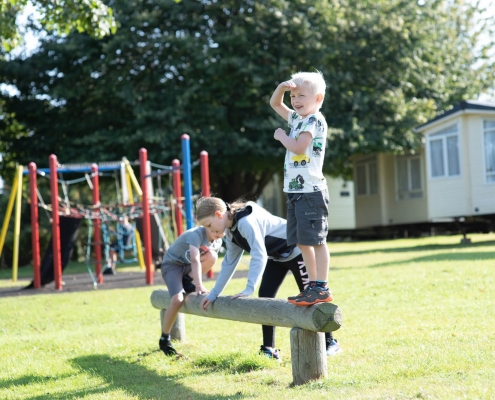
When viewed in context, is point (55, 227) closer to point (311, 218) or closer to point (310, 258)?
point (310, 258)

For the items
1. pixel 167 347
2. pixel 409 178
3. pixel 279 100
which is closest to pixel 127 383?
pixel 167 347

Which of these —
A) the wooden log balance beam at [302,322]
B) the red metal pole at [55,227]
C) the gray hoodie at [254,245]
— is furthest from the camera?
the red metal pole at [55,227]

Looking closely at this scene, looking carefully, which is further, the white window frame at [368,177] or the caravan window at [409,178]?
the white window frame at [368,177]

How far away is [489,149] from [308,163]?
1904 cm

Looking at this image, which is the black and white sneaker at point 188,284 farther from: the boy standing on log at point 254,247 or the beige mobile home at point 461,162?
the beige mobile home at point 461,162

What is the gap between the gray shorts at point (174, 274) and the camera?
7445 millimetres

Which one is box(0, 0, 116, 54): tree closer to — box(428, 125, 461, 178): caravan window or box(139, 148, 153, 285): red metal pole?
box(139, 148, 153, 285): red metal pole

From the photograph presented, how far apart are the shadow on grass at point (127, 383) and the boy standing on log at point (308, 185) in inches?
40.6

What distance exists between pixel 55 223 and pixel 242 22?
13.1 m

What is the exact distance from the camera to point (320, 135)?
5.71 m

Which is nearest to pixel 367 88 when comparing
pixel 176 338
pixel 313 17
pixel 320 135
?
pixel 313 17

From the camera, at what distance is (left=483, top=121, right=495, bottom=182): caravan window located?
75.9ft

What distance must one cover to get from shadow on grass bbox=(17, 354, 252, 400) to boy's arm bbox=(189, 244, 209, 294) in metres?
0.88

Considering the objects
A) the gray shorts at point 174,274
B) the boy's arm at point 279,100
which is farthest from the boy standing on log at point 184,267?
the boy's arm at point 279,100
